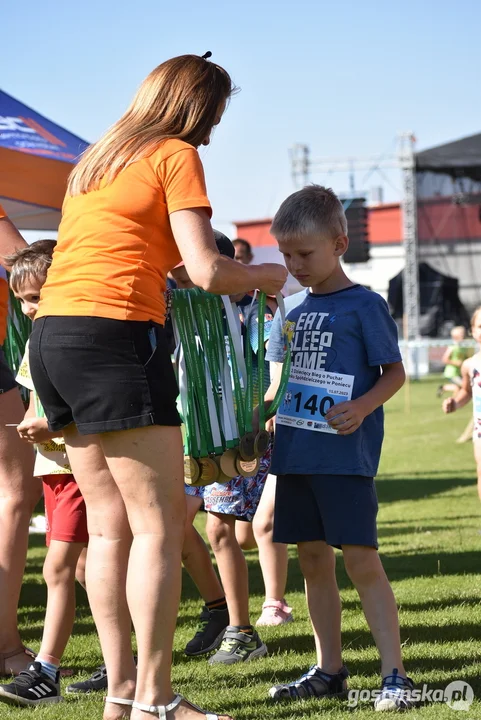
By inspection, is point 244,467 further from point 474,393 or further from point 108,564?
point 474,393

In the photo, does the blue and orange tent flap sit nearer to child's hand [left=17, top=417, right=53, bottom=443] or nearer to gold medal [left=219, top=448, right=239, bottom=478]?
child's hand [left=17, top=417, right=53, bottom=443]

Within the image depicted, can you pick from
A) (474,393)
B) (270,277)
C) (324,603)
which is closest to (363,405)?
(270,277)

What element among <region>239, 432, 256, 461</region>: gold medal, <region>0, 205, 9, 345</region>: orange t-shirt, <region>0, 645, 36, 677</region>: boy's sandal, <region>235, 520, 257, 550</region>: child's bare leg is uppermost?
<region>0, 205, 9, 345</region>: orange t-shirt

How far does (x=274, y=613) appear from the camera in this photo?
4.41 meters

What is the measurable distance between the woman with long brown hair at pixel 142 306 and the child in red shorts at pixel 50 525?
562 mm

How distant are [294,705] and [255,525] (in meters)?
1.51

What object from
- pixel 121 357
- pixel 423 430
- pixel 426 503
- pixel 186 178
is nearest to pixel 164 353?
pixel 121 357

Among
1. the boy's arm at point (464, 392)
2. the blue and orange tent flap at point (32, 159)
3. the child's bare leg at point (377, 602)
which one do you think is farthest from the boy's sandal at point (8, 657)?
the boy's arm at point (464, 392)

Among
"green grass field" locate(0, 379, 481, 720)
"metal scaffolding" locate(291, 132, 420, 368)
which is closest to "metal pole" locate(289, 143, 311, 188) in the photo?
"metal scaffolding" locate(291, 132, 420, 368)

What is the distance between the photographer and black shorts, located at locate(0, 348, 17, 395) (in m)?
3.46

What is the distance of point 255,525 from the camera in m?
4.53

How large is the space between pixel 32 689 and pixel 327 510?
113 centimetres

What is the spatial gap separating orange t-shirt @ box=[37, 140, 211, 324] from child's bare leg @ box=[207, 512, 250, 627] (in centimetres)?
156

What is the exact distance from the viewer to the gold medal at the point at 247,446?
2965 mm
